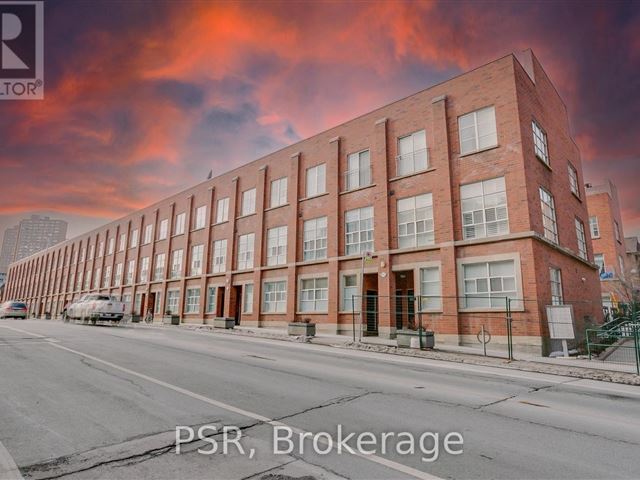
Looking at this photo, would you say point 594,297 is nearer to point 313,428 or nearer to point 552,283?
point 552,283

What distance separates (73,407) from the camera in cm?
562

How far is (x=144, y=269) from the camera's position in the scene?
42500 mm

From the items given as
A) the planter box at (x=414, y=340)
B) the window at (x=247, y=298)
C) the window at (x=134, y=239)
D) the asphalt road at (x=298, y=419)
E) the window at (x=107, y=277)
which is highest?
the window at (x=134, y=239)

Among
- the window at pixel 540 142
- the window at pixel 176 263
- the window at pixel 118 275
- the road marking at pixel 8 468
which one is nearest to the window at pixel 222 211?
the window at pixel 176 263

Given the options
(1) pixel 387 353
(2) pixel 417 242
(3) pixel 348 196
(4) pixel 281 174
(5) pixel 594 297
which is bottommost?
(1) pixel 387 353

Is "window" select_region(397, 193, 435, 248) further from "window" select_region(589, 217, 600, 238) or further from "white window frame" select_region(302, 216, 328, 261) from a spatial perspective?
"window" select_region(589, 217, 600, 238)

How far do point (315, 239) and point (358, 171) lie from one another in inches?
206

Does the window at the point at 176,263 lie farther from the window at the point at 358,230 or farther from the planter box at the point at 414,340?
the planter box at the point at 414,340

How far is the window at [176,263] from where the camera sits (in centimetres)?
3706

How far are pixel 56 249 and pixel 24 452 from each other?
259 ft

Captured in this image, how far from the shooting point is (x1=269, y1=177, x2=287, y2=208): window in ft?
92.2

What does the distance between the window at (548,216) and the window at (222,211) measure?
2334 centimetres

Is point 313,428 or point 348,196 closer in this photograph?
point 313,428

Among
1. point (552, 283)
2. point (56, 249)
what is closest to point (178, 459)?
point (552, 283)
